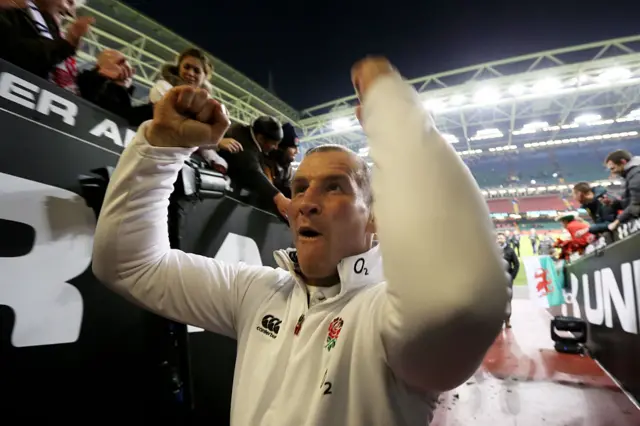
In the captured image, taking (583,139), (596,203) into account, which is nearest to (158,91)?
(596,203)

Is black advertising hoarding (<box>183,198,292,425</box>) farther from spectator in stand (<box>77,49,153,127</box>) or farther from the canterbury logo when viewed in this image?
the canterbury logo

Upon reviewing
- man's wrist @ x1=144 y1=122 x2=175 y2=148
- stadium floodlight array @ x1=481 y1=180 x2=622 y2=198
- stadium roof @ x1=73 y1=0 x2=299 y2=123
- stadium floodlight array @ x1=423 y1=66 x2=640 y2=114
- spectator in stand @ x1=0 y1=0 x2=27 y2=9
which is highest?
stadium floodlight array @ x1=423 y1=66 x2=640 y2=114

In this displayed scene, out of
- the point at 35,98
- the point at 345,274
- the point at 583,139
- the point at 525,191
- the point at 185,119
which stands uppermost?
the point at 583,139

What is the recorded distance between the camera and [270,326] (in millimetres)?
942

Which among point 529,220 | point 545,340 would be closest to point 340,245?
point 545,340

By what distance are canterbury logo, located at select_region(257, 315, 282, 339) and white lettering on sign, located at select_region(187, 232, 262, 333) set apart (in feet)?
2.72

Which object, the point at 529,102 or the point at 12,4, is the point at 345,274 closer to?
the point at 12,4

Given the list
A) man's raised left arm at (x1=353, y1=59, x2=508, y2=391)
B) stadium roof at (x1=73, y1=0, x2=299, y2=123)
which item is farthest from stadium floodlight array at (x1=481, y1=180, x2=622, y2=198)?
man's raised left arm at (x1=353, y1=59, x2=508, y2=391)

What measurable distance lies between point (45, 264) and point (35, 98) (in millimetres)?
493

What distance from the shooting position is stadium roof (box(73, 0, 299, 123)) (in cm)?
667

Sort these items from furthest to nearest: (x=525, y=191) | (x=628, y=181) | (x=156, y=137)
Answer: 1. (x=525, y=191)
2. (x=628, y=181)
3. (x=156, y=137)

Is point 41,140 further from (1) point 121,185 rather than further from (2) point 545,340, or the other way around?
(2) point 545,340

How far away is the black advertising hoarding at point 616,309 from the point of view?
250cm

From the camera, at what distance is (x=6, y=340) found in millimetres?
945
